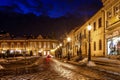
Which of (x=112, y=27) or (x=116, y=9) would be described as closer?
(x=116, y=9)

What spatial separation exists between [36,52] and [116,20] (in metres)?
125

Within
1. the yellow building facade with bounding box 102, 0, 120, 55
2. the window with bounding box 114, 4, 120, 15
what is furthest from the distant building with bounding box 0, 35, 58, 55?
the window with bounding box 114, 4, 120, 15

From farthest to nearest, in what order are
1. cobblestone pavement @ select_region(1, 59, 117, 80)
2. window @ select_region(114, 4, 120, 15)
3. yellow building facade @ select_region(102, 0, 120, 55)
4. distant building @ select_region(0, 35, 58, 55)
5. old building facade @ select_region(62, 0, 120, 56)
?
distant building @ select_region(0, 35, 58, 55) < old building facade @ select_region(62, 0, 120, 56) < window @ select_region(114, 4, 120, 15) < yellow building facade @ select_region(102, 0, 120, 55) < cobblestone pavement @ select_region(1, 59, 117, 80)

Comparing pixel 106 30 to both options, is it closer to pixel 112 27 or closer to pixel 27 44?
pixel 112 27

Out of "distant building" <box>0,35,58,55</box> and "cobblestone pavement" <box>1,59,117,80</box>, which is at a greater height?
"distant building" <box>0,35,58,55</box>

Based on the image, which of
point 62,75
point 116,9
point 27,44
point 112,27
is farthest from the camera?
point 27,44

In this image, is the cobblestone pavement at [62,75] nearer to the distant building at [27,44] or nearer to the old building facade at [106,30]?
the old building facade at [106,30]

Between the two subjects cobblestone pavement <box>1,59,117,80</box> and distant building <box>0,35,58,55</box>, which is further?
distant building <box>0,35,58,55</box>

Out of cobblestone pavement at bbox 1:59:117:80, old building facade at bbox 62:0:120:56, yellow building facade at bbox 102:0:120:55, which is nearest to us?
Result: cobblestone pavement at bbox 1:59:117:80

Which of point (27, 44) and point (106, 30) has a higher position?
point (27, 44)

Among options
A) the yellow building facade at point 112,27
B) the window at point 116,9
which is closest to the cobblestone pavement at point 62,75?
the yellow building facade at point 112,27

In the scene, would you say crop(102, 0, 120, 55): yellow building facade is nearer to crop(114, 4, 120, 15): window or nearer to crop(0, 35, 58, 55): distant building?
crop(114, 4, 120, 15): window

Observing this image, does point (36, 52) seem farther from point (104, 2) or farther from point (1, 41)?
point (104, 2)

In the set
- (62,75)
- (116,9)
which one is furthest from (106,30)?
(62,75)
